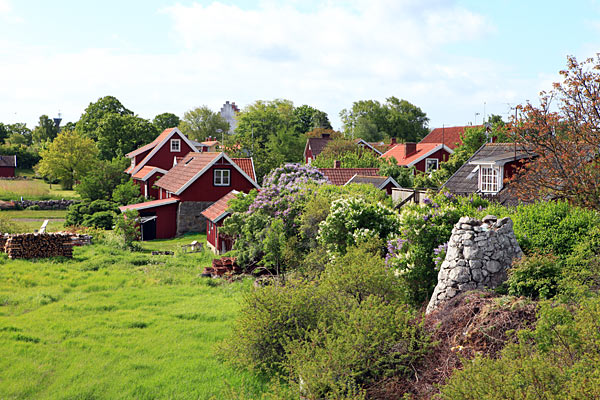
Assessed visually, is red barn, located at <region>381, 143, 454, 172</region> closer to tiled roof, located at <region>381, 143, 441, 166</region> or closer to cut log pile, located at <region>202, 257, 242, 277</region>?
tiled roof, located at <region>381, 143, 441, 166</region>

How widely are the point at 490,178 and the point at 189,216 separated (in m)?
19.5

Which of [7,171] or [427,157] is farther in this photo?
[7,171]

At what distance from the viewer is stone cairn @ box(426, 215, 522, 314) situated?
10.5 meters

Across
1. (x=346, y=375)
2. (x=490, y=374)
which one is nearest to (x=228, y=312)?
(x=346, y=375)

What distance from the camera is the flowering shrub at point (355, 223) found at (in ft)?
50.3

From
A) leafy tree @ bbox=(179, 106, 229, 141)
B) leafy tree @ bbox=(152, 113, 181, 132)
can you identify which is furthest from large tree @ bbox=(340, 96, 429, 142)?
leafy tree @ bbox=(152, 113, 181, 132)

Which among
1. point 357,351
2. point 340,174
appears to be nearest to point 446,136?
point 340,174

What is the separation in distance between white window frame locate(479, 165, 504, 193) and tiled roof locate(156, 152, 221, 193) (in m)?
17.3

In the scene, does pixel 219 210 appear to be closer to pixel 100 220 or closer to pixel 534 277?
pixel 100 220

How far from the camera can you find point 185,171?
36.9 m

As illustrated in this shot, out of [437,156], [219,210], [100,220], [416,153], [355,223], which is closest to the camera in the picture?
[355,223]

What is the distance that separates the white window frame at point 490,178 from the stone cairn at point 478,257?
45.7ft

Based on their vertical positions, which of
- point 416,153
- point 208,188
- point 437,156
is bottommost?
point 208,188

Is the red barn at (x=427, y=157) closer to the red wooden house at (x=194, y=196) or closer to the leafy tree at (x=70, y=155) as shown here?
the red wooden house at (x=194, y=196)
